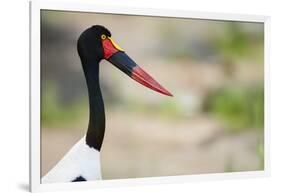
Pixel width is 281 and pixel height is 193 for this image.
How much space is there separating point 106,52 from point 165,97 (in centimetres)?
45

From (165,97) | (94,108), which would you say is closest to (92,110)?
(94,108)

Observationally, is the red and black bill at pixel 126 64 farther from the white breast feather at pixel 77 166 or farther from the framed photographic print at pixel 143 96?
the white breast feather at pixel 77 166

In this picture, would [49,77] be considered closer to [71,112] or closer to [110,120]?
[71,112]

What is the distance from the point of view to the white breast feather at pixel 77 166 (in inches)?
115

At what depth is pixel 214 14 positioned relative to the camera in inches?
130

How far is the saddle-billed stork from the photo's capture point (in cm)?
297

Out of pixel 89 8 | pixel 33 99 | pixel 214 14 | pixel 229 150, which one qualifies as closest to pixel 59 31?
pixel 89 8

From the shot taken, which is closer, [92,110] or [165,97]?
[92,110]

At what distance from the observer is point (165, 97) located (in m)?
3.18

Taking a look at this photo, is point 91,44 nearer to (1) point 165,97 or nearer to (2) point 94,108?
(2) point 94,108

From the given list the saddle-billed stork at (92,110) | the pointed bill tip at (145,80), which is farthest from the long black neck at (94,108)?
the pointed bill tip at (145,80)

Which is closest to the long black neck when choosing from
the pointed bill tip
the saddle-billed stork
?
the saddle-billed stork

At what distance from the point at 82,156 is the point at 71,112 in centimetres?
26

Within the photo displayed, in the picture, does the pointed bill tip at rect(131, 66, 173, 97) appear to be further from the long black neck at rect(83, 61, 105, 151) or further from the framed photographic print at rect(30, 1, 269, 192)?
the long black neck at rect(83, 61, 105, 151)
